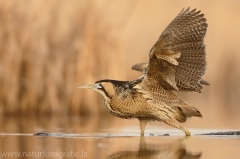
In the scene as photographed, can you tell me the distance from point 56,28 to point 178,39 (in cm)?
504

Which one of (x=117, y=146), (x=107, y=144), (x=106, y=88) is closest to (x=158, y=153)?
(x=117, y=146)

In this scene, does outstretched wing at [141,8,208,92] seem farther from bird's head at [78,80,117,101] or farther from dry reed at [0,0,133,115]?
dry reed at [0,0,133,115]

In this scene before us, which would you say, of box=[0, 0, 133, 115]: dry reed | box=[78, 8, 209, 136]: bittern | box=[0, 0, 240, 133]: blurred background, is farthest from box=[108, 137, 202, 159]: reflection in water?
box=[0, 0, 133, 115]: dry reed

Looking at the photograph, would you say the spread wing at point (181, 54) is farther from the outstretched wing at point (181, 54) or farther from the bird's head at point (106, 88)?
the bird's head at point (106, 88)

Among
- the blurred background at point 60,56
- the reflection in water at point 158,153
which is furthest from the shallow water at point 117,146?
the blurred background at point 60,56

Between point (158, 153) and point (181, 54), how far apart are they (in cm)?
244

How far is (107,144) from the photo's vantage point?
8.16 meters

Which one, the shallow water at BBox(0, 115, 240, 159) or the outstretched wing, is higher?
the outstretched wing

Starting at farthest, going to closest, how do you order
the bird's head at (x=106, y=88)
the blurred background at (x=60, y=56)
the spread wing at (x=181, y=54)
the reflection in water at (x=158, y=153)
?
the blurred background at (x=60, y=56) < the bird's head at (x=106, y=88) < the spread wing at (x=181, y=54) < the reflection in water at (x=158, y=153)

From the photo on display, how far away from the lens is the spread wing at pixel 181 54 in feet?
29.7

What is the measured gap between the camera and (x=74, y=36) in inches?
543

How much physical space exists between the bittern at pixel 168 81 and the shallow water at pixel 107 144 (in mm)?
329

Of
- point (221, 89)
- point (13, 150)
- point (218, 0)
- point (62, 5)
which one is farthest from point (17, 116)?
point (218, 0)

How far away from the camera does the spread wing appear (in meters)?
9.05
